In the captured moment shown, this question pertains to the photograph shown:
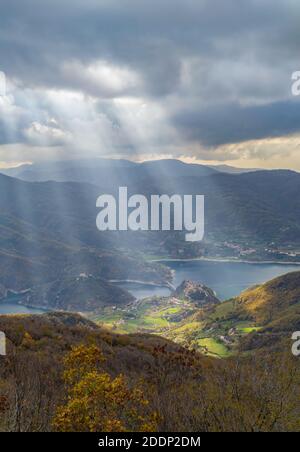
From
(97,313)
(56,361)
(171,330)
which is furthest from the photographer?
(97,313)

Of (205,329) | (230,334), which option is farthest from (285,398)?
(205,329)

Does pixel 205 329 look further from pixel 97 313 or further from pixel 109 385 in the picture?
pixel 109 385

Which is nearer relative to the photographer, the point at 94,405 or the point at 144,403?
the point at 94,405

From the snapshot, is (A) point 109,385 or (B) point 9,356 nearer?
(A) point 109,385

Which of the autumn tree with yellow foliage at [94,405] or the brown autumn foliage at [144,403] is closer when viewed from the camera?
the autumn tree with yellow foliage at [94,405]

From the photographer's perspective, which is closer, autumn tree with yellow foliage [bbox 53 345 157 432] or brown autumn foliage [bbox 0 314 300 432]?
autumn tree with yellow foliage [bbox 53 345 157 432]

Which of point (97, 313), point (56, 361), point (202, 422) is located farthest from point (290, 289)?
point (202, 422)
